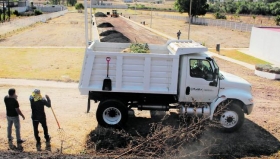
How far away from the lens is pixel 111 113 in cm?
991

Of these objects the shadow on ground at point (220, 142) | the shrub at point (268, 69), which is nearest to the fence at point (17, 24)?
the shrub at point (268, 69)

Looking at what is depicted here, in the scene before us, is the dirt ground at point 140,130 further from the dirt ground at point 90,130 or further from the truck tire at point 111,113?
the truck tire at point 111,113

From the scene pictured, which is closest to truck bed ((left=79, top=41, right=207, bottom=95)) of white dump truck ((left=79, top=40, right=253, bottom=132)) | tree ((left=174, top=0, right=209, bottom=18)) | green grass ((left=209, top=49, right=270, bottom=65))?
white dump truck ((left=79, top=40, right=253, bottom=132))

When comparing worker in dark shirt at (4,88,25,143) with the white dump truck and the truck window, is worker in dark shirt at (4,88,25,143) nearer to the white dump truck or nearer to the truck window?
the white dump truck

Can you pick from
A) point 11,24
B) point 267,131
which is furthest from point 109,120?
point 11,24

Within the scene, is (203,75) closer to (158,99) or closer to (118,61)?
(158,99)

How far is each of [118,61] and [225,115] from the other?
13.1 feet

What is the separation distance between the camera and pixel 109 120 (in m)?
9.91

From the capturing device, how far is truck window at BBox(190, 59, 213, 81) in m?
9.89

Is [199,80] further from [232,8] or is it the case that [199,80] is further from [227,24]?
[232,8]

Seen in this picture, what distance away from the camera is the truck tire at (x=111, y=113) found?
9.73m

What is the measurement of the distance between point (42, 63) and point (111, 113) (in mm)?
12850

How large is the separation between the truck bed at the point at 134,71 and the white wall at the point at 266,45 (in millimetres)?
18705

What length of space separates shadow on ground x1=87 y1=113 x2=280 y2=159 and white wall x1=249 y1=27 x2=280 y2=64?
55.8 ft
